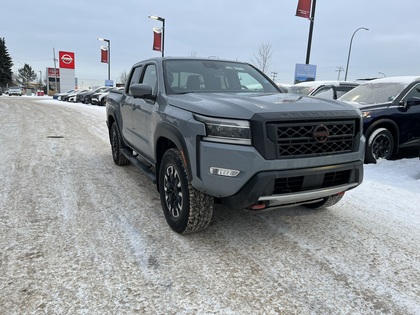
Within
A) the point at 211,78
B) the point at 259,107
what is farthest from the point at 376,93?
the point at 259,107

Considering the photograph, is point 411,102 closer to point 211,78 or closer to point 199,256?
point 211,78

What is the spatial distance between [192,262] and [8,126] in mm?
10477

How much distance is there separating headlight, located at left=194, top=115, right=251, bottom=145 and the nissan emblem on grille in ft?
1.92

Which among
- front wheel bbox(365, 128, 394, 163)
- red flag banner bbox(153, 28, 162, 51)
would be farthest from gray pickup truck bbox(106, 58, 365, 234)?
red flag banner bbox(153, 28, 162, 51)

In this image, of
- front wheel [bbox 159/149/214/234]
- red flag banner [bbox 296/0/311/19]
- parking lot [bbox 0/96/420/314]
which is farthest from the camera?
red flag banner [bbox 296/0/311/19]

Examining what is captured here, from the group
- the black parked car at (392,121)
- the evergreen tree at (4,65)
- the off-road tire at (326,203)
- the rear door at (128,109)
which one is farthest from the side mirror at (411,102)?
the evergreen tree at (4,65)

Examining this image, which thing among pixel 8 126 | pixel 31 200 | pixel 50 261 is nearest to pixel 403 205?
pixel 50 261

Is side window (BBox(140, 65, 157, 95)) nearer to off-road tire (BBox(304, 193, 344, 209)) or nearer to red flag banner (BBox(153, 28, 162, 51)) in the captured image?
off-road tire (BBox(304, 193, 344, 209))

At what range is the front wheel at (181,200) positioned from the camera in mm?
2969

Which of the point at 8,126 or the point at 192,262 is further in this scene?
the point at 8,126

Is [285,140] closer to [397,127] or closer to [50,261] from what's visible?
[50,261]

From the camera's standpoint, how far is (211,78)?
4031 mm

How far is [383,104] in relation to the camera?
643cm

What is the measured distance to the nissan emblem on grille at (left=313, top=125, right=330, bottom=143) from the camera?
2.77m
